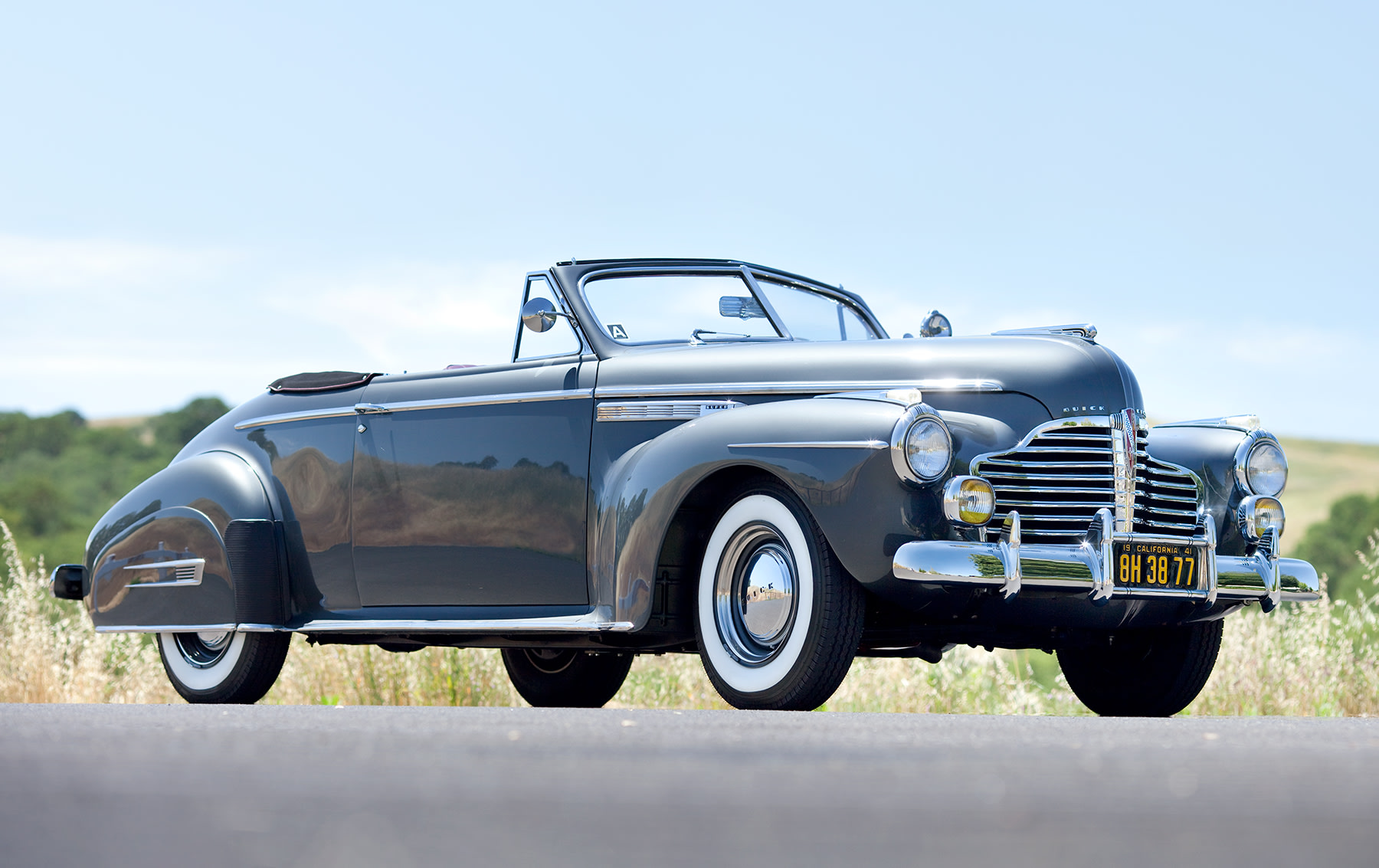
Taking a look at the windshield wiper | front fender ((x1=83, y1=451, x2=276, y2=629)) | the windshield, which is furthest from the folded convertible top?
the windshield wiper

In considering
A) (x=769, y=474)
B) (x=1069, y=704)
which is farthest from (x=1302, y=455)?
(x=769, y=474)

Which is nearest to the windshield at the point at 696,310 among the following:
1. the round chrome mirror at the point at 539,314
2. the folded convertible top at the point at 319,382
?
the round chrome mirror at the point at 539,314

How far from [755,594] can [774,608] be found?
10 cm

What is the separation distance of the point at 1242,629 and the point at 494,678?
4.19 meters

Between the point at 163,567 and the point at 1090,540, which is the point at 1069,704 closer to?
the point at 1090,540

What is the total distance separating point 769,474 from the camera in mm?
5605

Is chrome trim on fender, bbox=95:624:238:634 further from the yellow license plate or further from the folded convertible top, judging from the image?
the yellow license plate

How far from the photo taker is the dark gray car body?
18.0ft

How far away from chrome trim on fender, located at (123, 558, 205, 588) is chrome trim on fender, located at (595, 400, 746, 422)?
7.41 feet

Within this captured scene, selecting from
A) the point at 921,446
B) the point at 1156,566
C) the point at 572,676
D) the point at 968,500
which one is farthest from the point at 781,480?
the point at 572,676

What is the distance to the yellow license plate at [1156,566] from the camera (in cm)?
549

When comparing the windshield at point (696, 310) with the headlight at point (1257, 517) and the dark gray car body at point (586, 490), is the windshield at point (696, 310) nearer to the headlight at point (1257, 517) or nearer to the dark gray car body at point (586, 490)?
the dark gray car body at point (586, 490)

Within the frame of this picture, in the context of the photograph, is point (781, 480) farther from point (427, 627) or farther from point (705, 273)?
point (705, 273)

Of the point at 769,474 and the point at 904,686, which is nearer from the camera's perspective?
the point at 769,474
